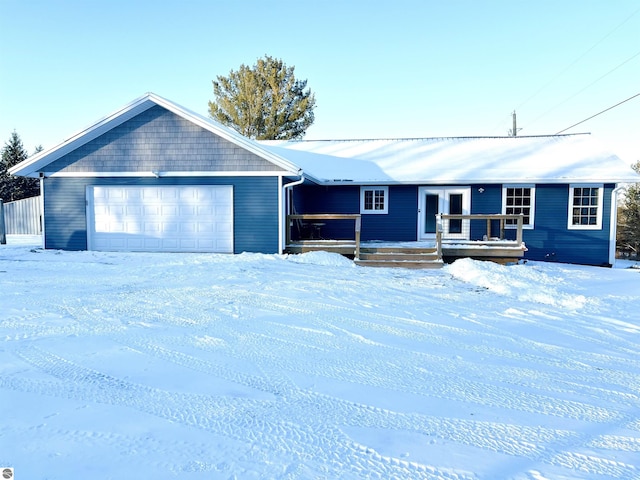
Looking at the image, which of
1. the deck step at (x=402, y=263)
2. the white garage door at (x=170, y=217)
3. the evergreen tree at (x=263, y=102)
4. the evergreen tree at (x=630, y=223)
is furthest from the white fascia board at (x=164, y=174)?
the evergreen tree at (x=630, y=223)

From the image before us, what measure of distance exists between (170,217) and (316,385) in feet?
33.4

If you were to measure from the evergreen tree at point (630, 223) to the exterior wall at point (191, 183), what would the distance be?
19.7m

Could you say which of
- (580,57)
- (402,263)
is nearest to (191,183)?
(402,263)

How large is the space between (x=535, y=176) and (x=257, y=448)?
13256 millimetres

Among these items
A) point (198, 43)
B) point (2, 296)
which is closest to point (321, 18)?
point (198, 43)

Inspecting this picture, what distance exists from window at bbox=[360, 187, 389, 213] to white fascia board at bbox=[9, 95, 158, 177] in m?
7.32

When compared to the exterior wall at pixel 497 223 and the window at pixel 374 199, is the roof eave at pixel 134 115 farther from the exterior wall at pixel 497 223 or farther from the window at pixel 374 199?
the window at pixel 374 199

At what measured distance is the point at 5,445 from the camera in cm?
239

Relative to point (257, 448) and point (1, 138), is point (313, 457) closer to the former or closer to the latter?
point (257, 448)

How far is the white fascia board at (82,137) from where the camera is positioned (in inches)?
462

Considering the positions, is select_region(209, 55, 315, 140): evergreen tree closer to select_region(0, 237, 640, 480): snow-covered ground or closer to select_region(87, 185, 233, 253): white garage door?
select_region(87, 185, 233, 253): white garage door

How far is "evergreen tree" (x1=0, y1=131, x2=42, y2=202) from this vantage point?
27.0 meters

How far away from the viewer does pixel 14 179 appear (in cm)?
2739

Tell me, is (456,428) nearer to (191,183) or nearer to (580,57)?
(191,183)
